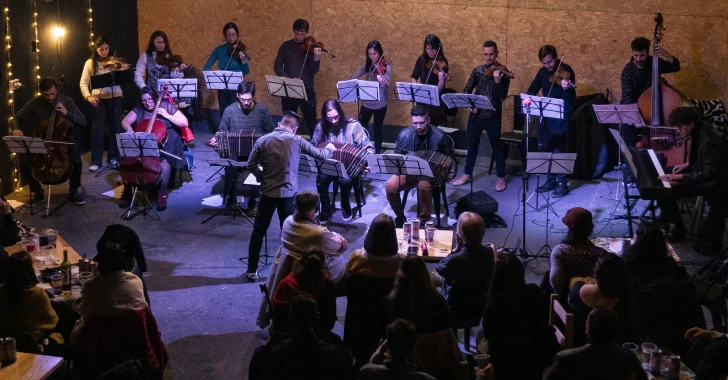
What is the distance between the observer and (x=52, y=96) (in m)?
11.1

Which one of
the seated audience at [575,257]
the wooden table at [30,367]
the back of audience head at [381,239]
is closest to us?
the wooden table at [30,367]

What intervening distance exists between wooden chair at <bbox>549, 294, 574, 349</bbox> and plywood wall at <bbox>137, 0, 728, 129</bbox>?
708cm

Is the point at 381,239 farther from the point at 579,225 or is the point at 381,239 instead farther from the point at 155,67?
the point at 155,67

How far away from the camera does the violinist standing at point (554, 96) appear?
1168 centimetres

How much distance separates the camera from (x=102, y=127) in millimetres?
12797

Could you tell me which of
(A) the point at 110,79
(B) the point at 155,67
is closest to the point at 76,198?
(A) the point at 110,79

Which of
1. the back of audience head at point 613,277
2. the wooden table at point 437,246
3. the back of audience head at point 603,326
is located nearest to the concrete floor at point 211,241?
the wooden table at point 437,246

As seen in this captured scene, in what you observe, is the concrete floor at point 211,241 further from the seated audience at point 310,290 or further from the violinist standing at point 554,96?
the seated audience at point 310,290

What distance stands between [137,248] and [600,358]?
12.5ft

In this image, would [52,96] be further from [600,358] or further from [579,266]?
[600,358]

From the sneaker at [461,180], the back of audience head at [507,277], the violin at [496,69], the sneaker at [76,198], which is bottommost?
the sneaker at [76,198]

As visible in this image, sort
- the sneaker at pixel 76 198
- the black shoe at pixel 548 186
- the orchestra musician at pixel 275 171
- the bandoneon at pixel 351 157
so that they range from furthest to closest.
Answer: the black shoe at pixel 548 186, the sneaker at pixel 76 198, the bandoneon at pixel 351 157, the orchestra musician at pixel 275 171

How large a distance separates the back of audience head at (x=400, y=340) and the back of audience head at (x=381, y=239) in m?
1.69

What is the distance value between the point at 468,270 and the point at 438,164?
3.85 metres
